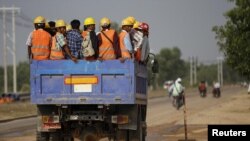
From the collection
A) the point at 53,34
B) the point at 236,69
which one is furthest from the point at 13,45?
the point at 53,34

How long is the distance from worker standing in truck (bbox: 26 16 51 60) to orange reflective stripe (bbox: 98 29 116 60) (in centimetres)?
121

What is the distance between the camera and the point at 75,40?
48.4 feet

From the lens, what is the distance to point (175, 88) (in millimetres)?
41594

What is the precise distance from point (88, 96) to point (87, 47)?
110 centimetres

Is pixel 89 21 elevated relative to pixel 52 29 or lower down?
elevated

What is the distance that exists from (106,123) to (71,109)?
807mm

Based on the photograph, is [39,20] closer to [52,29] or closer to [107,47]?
[52,29]

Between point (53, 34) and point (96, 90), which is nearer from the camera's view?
point (96, 90)

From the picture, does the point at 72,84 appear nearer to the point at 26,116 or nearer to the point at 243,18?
the point at 243,18

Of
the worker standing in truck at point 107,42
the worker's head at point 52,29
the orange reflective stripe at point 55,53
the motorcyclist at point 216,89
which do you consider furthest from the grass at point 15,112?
the motorcyclist at point 216,89

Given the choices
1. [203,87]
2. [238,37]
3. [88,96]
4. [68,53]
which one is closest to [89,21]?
[68,53]

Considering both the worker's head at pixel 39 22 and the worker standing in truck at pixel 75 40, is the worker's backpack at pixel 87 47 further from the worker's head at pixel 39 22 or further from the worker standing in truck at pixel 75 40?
the worker's head at pixel 39 22

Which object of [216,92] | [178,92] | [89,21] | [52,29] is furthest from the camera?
[216,92]

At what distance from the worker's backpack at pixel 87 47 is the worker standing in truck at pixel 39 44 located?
86 centimetres
